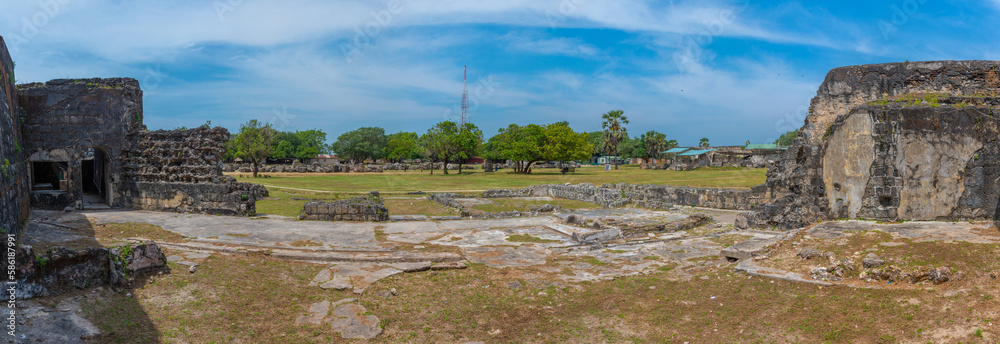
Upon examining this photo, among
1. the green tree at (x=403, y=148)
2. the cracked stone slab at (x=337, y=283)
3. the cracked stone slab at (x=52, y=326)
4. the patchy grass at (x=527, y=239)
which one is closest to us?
the cracked stone slab at (x=52, y=326)

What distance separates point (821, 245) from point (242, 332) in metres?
9.57

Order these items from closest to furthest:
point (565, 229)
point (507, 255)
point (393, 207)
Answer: point (507, 255)
point (565, 229)
point (393, 207)

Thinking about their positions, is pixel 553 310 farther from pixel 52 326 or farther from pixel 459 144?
pixel 459 144

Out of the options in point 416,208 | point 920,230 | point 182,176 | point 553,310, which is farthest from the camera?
point 416,208

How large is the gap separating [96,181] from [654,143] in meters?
82.3

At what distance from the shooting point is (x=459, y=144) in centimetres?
5953

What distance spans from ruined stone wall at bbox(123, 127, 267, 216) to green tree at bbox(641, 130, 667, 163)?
8082cm

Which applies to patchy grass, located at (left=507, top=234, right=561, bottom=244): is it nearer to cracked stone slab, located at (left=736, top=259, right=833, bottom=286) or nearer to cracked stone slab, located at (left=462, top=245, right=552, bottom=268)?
cracked stone slab, located at (left=462, top=245, right=552, bottom=268)

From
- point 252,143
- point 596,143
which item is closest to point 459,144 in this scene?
point 252,143

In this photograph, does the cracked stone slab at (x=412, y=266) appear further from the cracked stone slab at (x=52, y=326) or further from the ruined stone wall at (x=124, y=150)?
the ruined stone wall at (x=124, y=150)

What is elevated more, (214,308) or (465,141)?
(465,141)

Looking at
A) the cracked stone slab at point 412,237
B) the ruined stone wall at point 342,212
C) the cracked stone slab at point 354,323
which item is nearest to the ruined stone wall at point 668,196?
the cracked stone slab at point 412,237

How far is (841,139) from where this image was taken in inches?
480

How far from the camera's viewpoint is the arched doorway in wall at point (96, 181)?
17.2m
